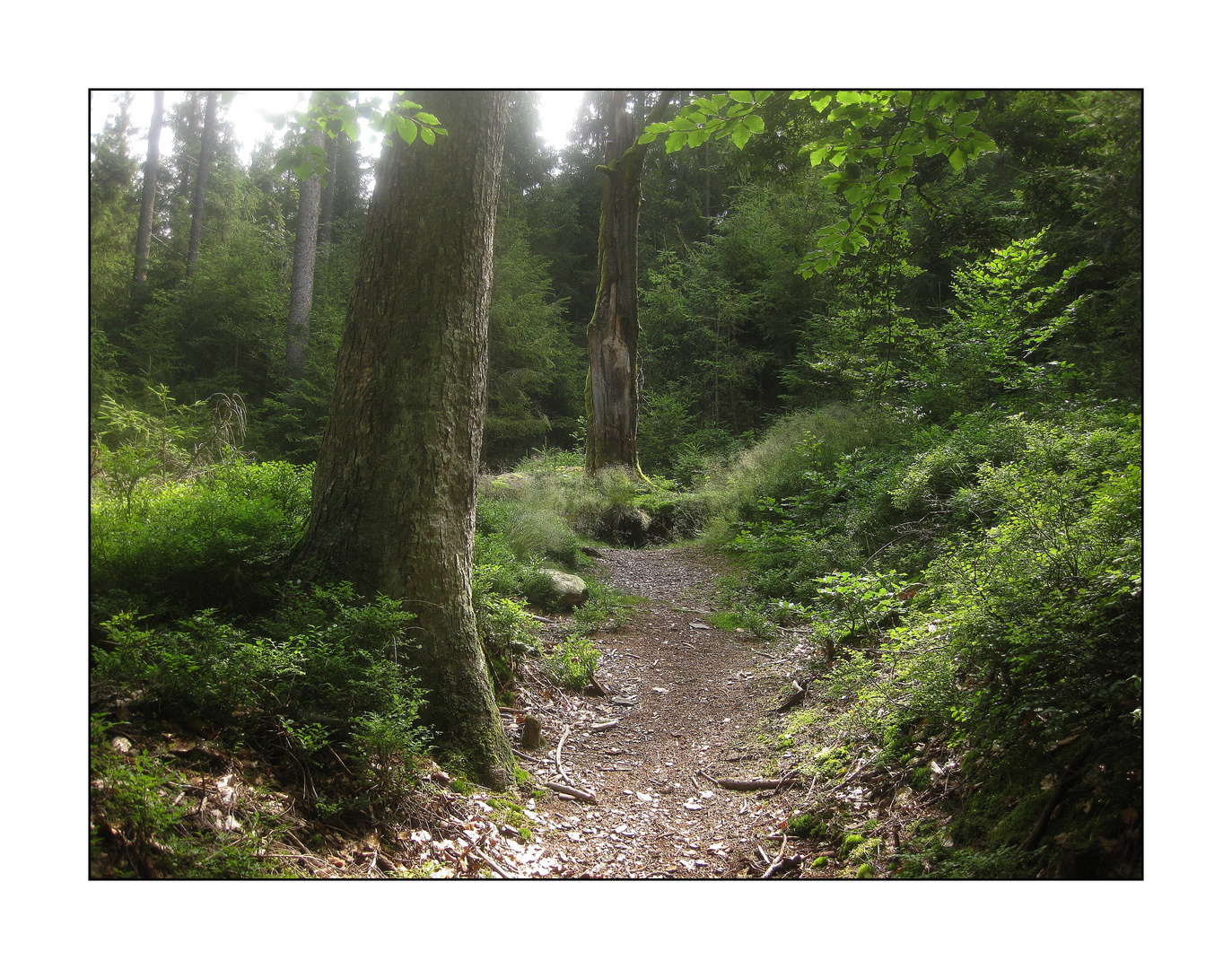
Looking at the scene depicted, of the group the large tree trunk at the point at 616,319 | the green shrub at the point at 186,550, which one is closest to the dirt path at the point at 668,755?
the green shrub at the point at 186,550

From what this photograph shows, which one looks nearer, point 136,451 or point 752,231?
point 136,451

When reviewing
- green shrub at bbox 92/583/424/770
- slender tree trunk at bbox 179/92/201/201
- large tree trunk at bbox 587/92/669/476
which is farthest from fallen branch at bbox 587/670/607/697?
slender tree trunk at bbox 179/92/201/201

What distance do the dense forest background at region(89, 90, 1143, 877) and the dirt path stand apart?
33cm

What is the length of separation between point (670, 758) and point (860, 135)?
10.9ft

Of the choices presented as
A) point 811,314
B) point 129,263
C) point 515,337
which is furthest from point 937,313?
point 129,263

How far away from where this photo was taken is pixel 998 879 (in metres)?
2.06

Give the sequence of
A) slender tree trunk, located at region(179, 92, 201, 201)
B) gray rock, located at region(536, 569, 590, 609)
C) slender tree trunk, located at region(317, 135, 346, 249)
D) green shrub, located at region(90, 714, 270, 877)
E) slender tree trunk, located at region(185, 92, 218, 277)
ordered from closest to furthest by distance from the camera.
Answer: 1. green shrub, located at region(90, 714, 270, 877)
2. gray rock, located at region(536, 569, 590, 609)
3. slender tree trunk, located at region(179, 92, 201, 201)
4. slender tree trunk, located at region(185, 92, 218, 277)
5. slender tree trunk, located at region(317, 135, 346, 249)

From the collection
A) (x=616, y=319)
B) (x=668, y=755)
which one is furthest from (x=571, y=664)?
(x=616, y=319)

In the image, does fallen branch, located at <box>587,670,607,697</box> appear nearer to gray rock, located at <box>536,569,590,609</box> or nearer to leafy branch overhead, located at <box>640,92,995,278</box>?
gray rock, located at <box>536,569,590,609</box>

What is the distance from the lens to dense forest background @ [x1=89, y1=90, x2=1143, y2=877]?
2.31 m

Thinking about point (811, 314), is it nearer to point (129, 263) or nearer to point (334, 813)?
point (129, 263)

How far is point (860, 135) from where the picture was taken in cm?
279

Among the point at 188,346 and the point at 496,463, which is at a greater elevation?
the point at 188,346
